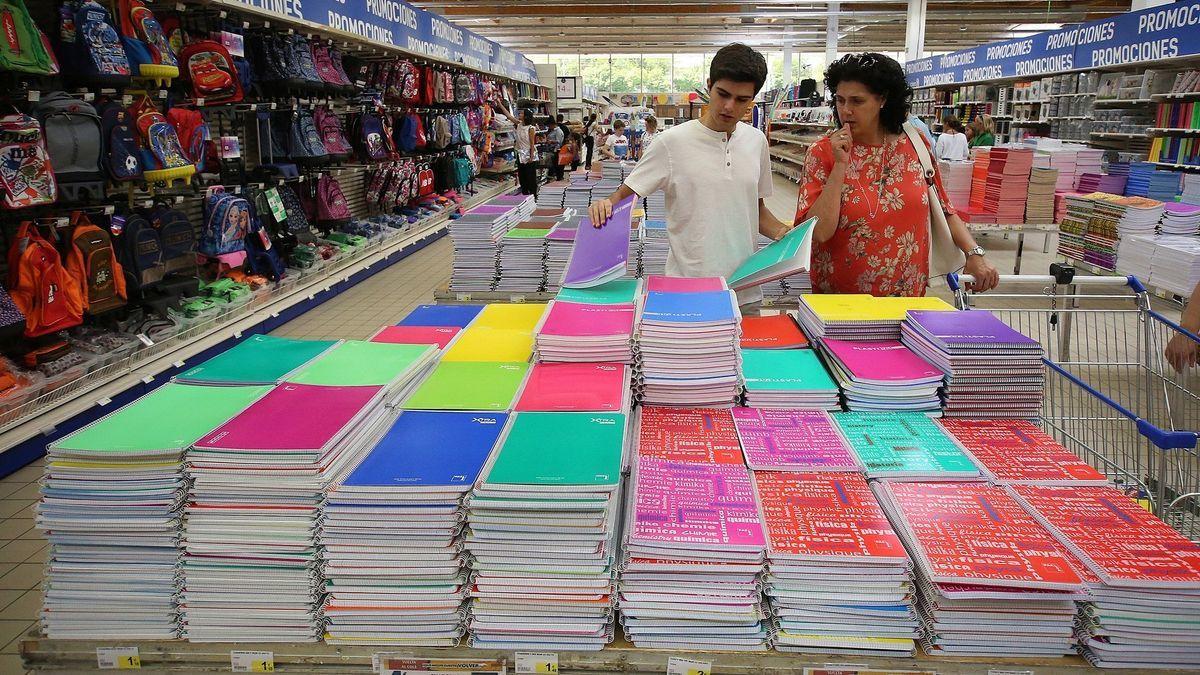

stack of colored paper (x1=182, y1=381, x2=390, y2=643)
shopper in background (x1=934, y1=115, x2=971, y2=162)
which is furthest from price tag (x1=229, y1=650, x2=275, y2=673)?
shopper in background (x1=934, y1=115, x2=971, y2=162)

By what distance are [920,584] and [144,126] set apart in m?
5.26

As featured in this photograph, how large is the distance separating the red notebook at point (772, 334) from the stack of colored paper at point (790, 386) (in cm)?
15

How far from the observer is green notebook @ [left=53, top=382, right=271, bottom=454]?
1.37 meters

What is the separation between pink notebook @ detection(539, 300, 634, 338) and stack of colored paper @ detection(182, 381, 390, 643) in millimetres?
777

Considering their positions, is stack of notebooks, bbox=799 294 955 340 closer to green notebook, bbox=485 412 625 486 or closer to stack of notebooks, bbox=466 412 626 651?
green notebook, bbox=485 412 625 486

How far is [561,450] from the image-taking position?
56.7 inches

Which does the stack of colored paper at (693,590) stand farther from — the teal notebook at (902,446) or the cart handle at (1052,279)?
the cart handle at (1052,279)

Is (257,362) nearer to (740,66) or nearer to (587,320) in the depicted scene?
(587,320)

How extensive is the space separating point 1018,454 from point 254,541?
160 centimetres

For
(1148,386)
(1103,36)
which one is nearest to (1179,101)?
(1103,36)

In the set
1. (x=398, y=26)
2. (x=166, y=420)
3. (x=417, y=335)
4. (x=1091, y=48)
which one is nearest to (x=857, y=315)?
(x=417, y=335)

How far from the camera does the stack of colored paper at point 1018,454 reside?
1570mm

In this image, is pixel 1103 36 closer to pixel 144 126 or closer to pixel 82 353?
pixel 144 126

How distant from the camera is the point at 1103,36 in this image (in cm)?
1044
